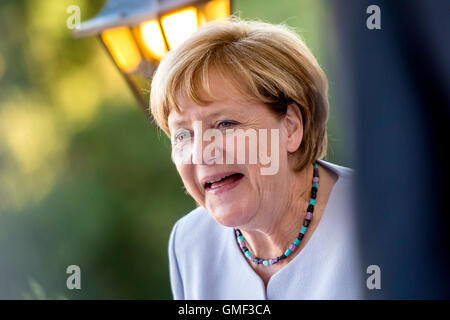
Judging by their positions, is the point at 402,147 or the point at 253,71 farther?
the point at 253,71

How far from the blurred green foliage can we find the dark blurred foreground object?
3.41 feet

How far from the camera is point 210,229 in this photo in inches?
56.2

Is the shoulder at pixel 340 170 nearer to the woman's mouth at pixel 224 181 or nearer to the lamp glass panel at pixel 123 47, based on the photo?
the woman's mouth at pixel 224 181

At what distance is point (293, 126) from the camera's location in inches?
48.3

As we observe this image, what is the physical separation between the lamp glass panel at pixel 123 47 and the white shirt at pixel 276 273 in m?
0.44

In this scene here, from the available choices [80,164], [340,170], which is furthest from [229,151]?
[80,164]

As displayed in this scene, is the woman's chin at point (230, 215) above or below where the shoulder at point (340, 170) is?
below

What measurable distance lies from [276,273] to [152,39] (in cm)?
67

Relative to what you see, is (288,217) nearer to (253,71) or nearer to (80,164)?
(253,71)

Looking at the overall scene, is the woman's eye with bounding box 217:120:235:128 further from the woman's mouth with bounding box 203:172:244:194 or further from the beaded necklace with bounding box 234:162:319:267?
the beaded necklace with bounding box 234:162:319:267

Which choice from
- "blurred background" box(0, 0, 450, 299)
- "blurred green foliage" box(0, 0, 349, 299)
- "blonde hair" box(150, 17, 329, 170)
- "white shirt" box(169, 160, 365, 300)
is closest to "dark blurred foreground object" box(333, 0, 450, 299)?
"white shirt" box(169, 160, 365, 300)

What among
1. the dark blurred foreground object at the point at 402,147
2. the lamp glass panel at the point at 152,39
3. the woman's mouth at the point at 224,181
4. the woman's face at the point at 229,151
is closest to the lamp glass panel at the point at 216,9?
the lamp glass panel at the point at 152,39

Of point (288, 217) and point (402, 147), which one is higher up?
point (402, 147)

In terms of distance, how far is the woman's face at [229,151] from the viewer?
1.15 metres
